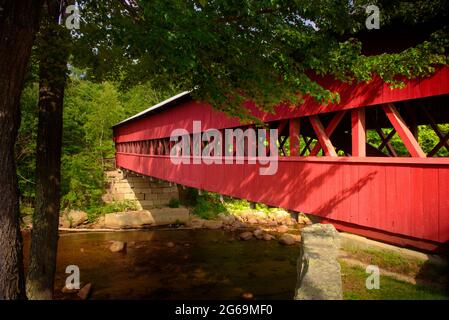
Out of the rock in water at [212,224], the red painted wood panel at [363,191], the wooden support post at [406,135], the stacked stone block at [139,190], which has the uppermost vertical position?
the wooden support post at [406,135]

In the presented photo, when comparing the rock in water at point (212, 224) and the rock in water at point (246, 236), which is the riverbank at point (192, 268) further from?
the rock in water at point (212, 224)

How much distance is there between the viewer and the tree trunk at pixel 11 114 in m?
3.40

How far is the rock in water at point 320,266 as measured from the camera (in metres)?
3.93

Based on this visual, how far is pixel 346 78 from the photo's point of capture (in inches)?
205

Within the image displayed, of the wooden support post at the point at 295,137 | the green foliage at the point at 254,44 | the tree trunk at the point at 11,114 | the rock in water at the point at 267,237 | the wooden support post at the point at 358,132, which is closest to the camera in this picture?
the tree trunk at the point at 11,114

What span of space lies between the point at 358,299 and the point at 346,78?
11.0ft

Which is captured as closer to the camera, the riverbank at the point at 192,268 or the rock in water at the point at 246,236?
the riverbank at the point at 192,268

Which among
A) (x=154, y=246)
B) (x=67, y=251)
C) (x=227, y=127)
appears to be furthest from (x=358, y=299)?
(x=67, y=251)

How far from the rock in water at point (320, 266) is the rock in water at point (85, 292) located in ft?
22.6

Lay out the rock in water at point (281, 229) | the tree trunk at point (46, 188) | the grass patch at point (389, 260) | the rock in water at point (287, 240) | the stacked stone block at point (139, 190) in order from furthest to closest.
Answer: the stacked stone block at point (139, 190)
the rock in water at point (281, 229)
the rock in water at point (287, 240)
the tree trunk at point (46, 188)
the grass patch at point (389, 260)

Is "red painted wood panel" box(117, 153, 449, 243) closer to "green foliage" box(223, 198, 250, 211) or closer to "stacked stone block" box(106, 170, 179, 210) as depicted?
"green foliage" box(223, 198, 250, 211)

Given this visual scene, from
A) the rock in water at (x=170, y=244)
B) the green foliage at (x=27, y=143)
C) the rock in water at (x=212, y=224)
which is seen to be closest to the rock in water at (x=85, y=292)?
the rock in water at (x=170, y=244)

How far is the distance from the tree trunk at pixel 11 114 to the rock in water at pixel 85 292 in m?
5.75

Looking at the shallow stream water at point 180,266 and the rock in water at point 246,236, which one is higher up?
the rock in water at point 246,236
